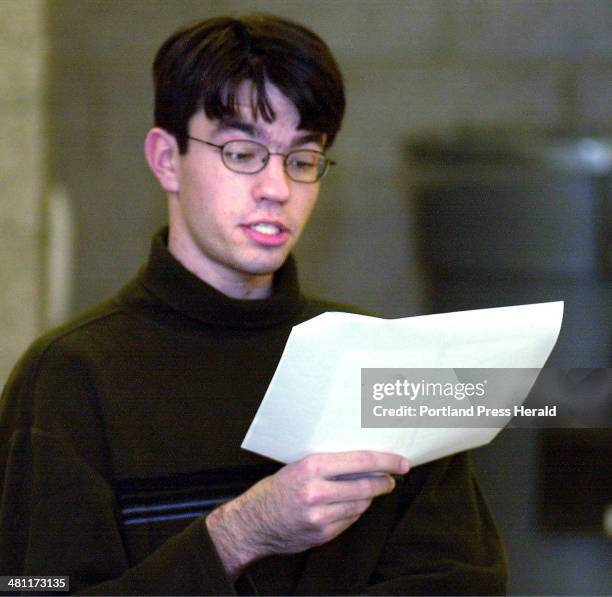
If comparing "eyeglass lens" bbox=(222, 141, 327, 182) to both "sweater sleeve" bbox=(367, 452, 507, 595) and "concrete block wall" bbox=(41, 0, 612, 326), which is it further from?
"concrete block wall" bbox=(41, 0, 612, 326)

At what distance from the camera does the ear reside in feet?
4.82

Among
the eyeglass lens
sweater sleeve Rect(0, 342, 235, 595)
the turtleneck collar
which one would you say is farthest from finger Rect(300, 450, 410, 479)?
the eyeglass lens

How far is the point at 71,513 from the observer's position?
1174mm

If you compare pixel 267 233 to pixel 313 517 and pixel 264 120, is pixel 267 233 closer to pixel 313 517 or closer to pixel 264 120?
pixel 264 120

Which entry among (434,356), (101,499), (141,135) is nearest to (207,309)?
(101,499)

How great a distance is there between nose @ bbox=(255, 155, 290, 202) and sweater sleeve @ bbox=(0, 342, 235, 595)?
376mm

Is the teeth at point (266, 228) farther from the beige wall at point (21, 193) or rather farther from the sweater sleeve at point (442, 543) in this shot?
the beige wall at point (21, 193)

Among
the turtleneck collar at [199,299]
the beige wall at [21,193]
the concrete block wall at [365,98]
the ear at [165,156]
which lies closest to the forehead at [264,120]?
the ear at [165,156]

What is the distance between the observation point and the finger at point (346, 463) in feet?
3.56

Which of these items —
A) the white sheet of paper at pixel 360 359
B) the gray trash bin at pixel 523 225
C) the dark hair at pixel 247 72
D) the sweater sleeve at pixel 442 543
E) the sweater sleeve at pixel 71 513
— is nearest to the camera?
the white sheet of paper at pixel 360 359

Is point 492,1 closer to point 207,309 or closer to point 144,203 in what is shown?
point 144,203

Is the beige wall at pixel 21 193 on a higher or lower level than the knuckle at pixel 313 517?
higher

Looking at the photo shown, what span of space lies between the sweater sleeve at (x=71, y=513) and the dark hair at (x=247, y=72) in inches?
17.9

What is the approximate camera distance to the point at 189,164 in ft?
4.67
